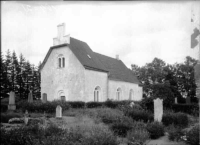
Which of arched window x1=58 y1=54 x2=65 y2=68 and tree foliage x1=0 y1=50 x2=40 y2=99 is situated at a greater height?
arched window x1=58 y1=54 x2=65 y2=68

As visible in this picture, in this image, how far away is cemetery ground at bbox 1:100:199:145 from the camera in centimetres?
598

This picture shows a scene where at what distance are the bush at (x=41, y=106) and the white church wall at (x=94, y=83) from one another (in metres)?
2.23

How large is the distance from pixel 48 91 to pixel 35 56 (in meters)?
3.23

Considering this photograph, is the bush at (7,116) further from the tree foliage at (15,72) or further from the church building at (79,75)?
the tree foliage at (15,72)

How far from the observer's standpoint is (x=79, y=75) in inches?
495

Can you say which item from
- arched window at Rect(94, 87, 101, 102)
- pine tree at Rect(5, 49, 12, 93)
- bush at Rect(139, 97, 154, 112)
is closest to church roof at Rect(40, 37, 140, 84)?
arched window at Rect(94, 87, 101, 102)

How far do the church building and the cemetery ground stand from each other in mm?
920

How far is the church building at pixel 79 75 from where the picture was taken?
354 inches

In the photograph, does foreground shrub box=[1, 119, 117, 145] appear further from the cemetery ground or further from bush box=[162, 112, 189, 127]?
bush box=[162, 112, 189, 127]

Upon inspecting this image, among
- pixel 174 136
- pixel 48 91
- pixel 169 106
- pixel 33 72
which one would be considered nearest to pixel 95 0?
pixel 33 72

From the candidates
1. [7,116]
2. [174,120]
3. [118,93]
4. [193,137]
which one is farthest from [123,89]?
[193,137]

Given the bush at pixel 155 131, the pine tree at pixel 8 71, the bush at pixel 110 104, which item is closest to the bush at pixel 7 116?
the pine tree at pixel 8 71

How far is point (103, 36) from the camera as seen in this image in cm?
577

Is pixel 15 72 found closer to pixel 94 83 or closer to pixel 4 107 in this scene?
pixel 4 107
